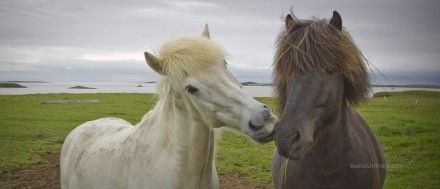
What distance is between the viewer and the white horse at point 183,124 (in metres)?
2.64

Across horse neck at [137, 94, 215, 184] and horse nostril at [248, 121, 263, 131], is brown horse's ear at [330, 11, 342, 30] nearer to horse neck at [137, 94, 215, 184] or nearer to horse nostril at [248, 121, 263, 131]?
horse nostril at [248, 121, 263, 131]

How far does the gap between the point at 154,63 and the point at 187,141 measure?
2.68 feet

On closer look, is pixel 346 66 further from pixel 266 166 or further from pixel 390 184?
pixel 266 166

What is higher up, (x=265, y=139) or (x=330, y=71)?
(x=330, y=71)

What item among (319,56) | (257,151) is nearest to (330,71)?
(319,56)

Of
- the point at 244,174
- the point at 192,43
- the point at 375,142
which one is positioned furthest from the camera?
the point at 244,174

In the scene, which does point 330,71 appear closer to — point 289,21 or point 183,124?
point 289,21

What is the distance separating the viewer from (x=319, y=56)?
2707mm

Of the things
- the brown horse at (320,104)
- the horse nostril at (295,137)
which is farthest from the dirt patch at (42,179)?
the horse nostril at (295,137)

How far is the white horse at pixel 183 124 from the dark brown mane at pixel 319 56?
50 cm

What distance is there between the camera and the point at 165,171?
302cm

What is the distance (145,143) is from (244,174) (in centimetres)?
553

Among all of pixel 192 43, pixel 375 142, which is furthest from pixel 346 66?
pixel 375 142

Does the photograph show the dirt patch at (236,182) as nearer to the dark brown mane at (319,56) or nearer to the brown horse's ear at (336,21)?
the dark brown mane at (319,56)
